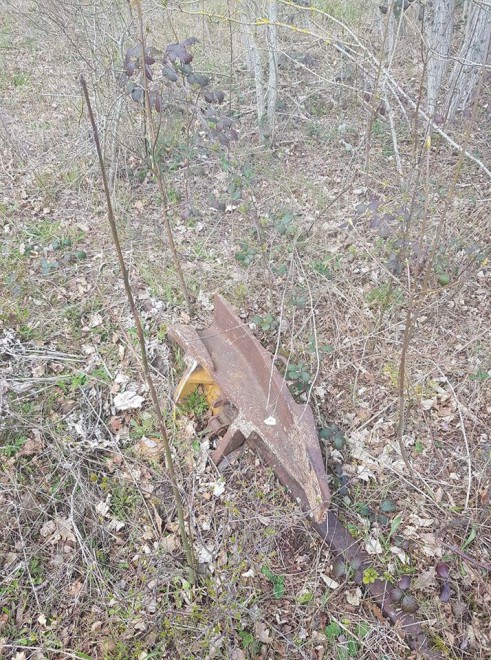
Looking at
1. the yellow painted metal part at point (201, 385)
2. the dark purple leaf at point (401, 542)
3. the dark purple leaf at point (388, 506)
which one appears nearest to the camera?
the dark purple leaf at point (401, 542)

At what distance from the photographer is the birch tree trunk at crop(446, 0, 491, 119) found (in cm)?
402

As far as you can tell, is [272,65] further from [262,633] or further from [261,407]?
[262,633]

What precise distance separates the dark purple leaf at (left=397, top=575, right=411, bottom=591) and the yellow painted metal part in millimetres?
1273

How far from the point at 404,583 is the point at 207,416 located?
1.35m

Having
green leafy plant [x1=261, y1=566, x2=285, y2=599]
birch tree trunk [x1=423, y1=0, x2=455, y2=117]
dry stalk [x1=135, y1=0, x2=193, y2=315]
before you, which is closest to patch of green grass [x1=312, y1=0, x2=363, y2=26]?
birch tree trunk [x1=423, y1=0, x2=455, y2=117]

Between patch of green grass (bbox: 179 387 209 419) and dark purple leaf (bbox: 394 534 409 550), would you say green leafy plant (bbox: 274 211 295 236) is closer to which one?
patch of green grass (bbox: 179 387 209 419)

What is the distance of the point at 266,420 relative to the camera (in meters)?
2.48

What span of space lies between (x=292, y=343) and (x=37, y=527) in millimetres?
1807

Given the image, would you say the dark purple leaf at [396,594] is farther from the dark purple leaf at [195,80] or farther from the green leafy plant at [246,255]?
the dark purple leaf at [195,80]

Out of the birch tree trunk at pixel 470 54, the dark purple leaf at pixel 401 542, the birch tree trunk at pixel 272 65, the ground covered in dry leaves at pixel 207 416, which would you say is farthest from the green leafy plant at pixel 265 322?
the birch tree trunk at pixel 272 65

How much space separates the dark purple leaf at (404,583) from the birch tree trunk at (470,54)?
3472 millimetres

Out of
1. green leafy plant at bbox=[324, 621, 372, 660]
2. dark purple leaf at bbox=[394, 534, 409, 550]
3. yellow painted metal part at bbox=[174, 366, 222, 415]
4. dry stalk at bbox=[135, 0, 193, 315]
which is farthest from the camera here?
yellow painted metal part at bbox=[174, 366, 222, 415]

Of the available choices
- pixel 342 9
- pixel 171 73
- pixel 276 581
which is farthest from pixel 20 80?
pixel 276 581

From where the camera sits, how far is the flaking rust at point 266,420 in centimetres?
221
